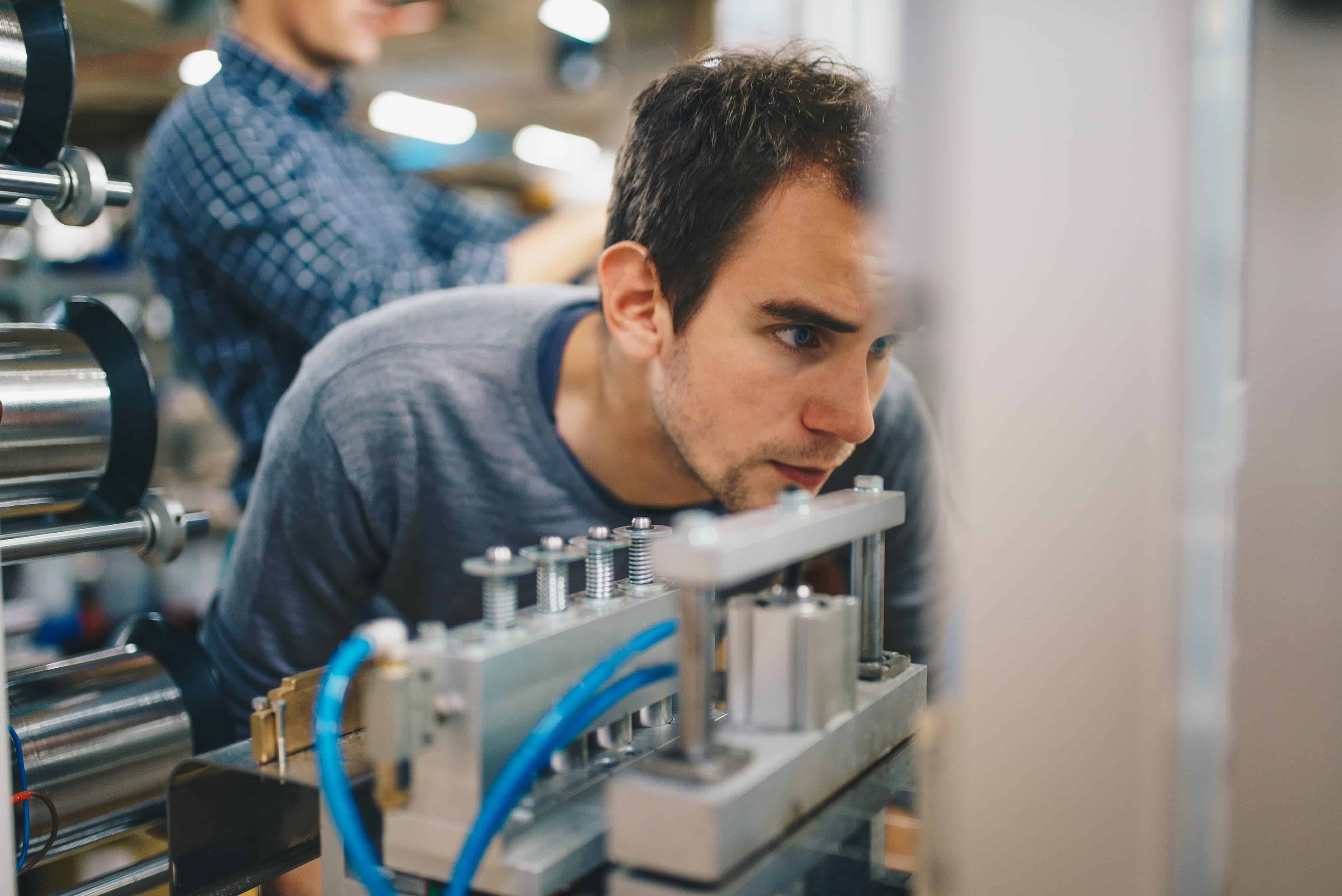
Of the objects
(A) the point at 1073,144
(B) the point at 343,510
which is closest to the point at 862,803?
(A) the point at 1073,144

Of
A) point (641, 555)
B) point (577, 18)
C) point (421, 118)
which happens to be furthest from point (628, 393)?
point (421, 118)

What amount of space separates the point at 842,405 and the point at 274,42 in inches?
48.4

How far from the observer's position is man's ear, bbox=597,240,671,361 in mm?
A: 1189

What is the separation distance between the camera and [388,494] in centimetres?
126

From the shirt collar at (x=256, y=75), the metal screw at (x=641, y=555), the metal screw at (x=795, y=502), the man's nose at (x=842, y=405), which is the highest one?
the shirt collar at (x=256, y=75)

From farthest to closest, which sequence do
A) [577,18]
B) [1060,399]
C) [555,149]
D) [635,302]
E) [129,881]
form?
1. [555,149]
2. [577,18]
3. [635,302]
4. [129,881]
5. [1060,399]

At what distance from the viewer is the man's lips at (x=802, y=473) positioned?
109 centimetres

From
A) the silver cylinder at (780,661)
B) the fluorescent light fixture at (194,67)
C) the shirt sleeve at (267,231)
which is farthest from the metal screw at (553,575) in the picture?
the fluorescent light fixture at (194,67)

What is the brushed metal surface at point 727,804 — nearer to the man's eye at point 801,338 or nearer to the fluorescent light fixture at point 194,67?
the man's eye at point 801,338

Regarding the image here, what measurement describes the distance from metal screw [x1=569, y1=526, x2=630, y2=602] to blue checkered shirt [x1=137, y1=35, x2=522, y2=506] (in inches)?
38.5

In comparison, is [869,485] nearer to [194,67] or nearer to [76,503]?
[76,503]

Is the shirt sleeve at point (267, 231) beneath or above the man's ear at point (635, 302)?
above

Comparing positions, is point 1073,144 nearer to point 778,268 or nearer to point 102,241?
point 778,268

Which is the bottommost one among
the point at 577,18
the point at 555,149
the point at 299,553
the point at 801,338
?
the point at 299,553
